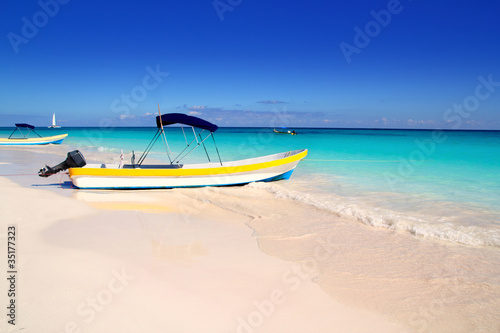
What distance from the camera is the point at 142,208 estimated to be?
25.6ft

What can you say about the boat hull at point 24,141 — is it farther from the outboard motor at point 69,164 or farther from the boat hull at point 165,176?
the boat hull at point 165,176

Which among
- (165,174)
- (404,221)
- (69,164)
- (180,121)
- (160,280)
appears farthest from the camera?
(180,121)

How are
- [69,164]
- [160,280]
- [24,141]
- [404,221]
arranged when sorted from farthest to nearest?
1. [24,141]
2. [69,164]
3. [404,221]
4. [160,280]

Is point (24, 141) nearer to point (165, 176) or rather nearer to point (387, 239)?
point (165, 176)

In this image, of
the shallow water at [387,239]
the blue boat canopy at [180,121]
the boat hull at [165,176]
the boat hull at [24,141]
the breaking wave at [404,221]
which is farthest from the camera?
the boat hull at [24,141]

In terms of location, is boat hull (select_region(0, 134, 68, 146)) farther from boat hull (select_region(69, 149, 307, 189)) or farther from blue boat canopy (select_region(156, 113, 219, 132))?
blue boat canopy (select_region(156, 113, 219, 132))

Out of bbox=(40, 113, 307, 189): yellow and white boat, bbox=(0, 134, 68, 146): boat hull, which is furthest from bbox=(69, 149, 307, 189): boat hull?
bbox=(0, 134, 68, 146): boat hull

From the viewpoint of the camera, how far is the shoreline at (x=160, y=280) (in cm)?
322

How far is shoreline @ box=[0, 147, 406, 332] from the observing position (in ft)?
10.6

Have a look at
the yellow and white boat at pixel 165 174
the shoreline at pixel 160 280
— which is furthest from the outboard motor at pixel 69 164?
the shoreline at pixel 160 280

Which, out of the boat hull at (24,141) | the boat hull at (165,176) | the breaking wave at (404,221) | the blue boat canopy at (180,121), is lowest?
the boat hull at (24,141)

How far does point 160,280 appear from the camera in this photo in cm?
402

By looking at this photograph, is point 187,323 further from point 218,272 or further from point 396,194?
point 396,194

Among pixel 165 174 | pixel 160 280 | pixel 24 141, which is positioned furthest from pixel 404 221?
pixel 24 141
